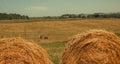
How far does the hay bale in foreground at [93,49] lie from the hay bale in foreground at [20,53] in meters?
1.05

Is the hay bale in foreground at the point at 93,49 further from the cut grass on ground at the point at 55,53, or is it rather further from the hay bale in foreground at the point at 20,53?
the cut grass on ground at the point at 55,53

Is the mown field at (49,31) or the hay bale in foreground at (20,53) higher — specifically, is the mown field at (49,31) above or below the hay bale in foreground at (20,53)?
below

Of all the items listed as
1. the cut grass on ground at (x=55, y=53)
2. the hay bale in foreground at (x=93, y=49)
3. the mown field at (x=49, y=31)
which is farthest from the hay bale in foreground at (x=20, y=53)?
the mown field at (x=49, y=31)

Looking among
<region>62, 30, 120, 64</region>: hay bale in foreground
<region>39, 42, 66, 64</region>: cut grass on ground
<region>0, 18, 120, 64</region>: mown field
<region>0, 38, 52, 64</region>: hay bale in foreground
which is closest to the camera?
<region>0, 38, 52, 64</region>: hay bale in foreground

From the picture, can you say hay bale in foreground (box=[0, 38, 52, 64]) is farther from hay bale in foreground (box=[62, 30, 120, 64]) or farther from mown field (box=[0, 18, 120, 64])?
mown field (box=[0, 18, 120, 64])

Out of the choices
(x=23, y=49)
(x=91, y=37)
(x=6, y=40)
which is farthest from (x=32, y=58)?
(x=91, y=37)

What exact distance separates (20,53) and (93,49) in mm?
1818

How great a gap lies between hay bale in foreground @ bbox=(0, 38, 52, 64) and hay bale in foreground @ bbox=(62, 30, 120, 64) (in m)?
1.05

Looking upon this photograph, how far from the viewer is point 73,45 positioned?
7301mm

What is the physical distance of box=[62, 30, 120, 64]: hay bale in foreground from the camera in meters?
6.88

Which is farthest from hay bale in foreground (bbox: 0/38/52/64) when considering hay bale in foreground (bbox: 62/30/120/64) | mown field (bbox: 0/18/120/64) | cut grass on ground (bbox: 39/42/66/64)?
mown field (bbox: 0/18/120/64)

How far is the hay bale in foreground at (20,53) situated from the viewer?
19.1ft

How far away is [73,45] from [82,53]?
0.37 m

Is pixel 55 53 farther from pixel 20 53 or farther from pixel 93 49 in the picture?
pixel 20 53
